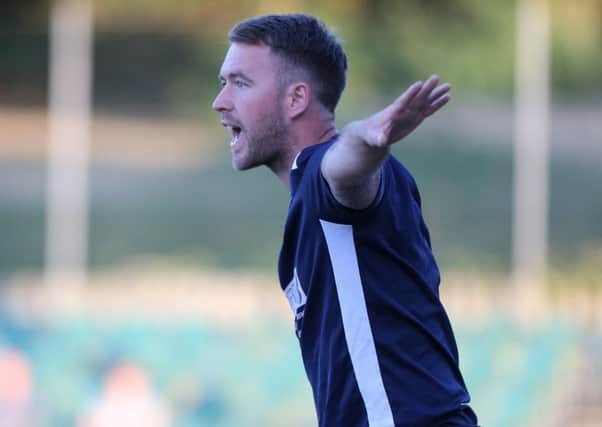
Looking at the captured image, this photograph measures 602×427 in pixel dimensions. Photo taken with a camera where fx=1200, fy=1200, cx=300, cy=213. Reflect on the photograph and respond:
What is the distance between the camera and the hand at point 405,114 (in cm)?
244

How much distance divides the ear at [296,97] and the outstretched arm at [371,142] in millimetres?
405

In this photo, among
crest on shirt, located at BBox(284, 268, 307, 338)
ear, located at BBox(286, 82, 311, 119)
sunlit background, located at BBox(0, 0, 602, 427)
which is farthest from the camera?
sunlit background, located at BBox(0, 0, 602, 427)

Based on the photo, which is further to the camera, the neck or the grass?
the grass

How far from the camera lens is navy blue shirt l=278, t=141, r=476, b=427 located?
110 inches

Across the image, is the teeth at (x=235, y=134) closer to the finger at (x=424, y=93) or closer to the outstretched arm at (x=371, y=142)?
the outstretched arm at (x=371, y=142)

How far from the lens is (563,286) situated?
29.0 feet

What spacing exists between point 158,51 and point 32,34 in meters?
2.39

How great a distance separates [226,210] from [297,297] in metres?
8.43

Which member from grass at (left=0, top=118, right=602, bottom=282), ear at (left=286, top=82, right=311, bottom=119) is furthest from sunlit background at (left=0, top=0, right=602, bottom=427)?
ear at (left=286, top=82, right=311, bottom=119)

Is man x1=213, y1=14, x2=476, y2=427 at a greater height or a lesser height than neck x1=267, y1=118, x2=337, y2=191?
lesser

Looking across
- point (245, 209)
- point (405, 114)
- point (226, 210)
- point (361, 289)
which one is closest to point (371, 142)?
point (405, 114)

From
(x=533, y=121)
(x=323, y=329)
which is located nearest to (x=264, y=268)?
(x=533, y=121)

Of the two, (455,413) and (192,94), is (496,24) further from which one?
(455,413)

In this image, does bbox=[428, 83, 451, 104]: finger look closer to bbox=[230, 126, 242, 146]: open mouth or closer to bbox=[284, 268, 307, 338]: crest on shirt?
bbox=[284, 268, 307, 338]: crest on shirt
